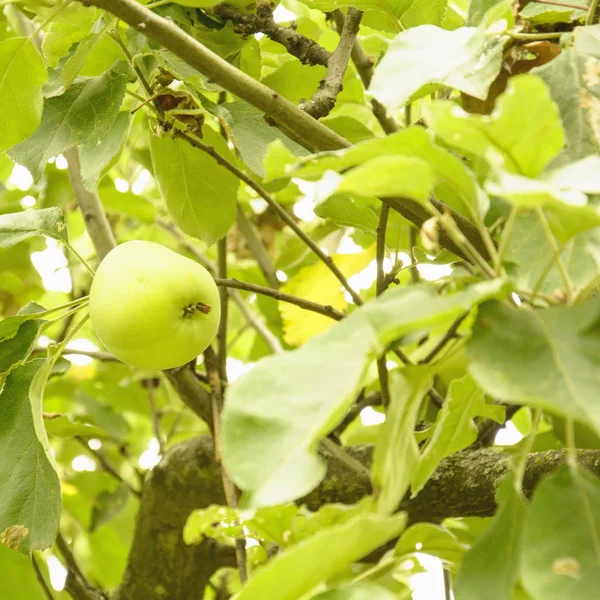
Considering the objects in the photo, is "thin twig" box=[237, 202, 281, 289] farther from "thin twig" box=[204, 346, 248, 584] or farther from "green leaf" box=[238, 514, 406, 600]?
"green leaf" box=[238, 514, 406, 600]

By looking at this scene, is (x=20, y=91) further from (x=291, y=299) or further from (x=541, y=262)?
(x=541, y=262)

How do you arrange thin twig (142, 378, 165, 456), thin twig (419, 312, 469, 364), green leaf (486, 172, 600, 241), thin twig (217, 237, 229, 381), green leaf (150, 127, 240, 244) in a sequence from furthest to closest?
thin twig (142, 378, 165, 456), thin twig (217, 237, 229, 381), green leaf (150, 127, 240, 244), thin twig (419, 312, 469, 364), green leaf (486, 172, 600, 241)

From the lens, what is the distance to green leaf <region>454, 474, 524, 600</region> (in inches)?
18.1

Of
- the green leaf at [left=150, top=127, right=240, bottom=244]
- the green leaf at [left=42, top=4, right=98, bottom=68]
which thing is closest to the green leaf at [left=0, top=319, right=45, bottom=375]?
the green leaf at [left=150, top=127, right=240, bottom=244]

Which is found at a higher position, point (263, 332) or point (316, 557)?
point (316, 557)

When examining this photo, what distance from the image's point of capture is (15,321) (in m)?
0.82

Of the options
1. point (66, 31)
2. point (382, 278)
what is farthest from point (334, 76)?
point (66, 31)

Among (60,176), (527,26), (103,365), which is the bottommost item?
(103,365)

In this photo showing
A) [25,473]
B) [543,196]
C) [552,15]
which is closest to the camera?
[543,196]

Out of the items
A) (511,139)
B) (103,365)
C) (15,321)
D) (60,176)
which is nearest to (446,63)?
(511,139)

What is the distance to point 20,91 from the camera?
2.48ft

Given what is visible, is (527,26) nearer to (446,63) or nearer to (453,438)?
(446,63)

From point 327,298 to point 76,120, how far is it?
494 millimetres

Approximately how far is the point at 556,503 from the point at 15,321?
1.94 ft
